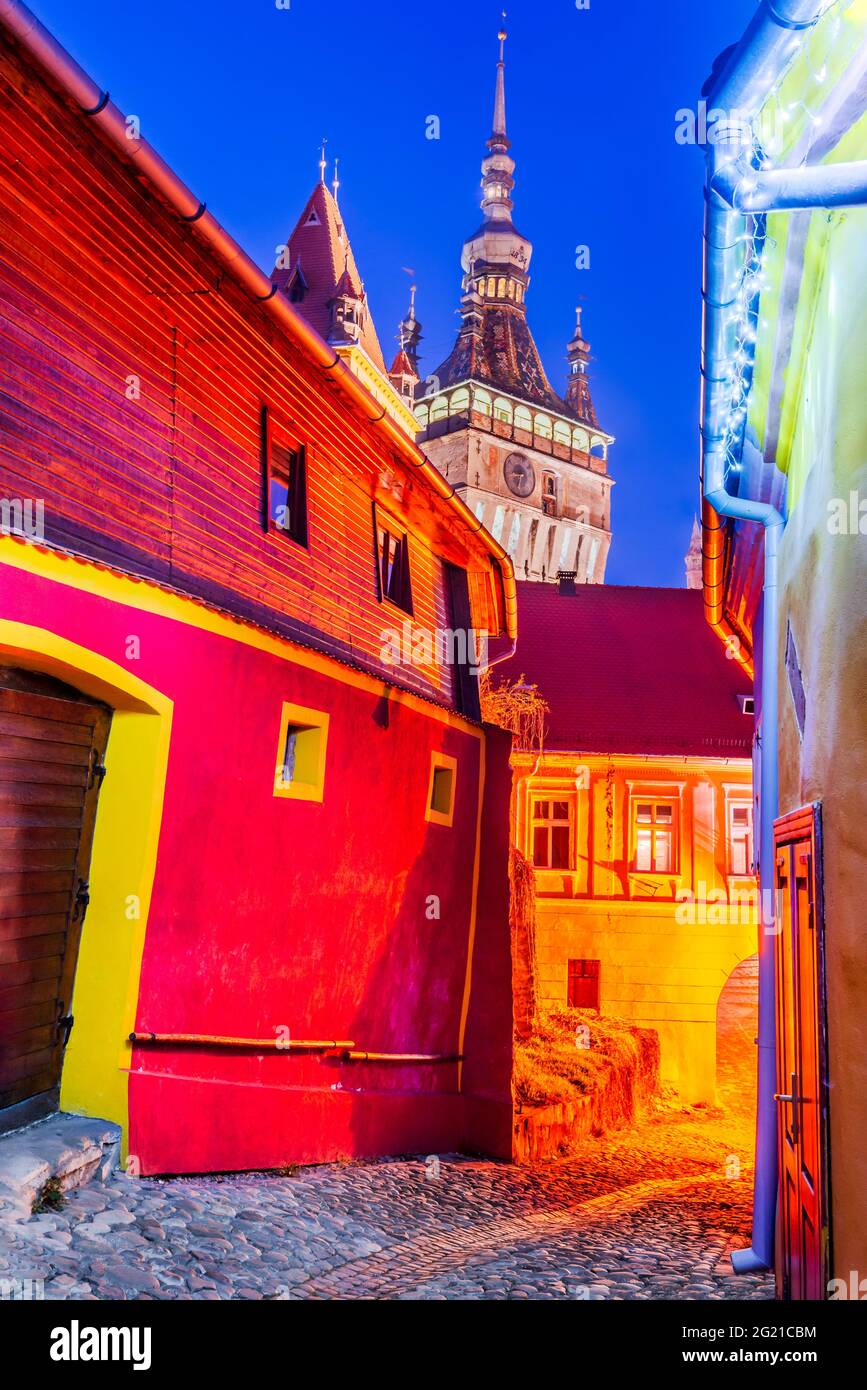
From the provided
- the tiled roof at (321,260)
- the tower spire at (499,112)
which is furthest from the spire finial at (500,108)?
the tiled roof at (321,260)

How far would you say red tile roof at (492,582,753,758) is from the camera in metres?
23.5

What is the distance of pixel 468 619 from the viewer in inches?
593

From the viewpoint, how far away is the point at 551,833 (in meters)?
23.5

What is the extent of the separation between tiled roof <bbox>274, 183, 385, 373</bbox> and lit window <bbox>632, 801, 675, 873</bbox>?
15.2 meters

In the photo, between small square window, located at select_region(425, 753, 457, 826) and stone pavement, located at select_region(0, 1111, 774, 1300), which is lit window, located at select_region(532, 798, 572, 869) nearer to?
small square window, located at select_region(425, 753, 457, 826)

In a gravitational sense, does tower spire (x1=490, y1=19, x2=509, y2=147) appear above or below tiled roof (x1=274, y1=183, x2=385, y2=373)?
above

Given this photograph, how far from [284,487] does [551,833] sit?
14656 mm

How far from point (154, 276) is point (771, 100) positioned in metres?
4.53

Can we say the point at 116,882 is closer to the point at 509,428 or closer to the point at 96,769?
the point at 96,769

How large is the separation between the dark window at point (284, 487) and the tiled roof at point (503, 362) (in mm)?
55472

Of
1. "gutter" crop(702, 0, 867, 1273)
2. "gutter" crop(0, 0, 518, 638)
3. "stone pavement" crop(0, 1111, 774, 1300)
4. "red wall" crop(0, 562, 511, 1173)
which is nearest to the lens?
"gutter" crop(702, 0, 867, 1273)

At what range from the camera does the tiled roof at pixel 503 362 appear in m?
65.8

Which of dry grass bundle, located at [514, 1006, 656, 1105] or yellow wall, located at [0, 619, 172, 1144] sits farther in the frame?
→ dry grass bundle, located at [514, 1006, 656, 1105]

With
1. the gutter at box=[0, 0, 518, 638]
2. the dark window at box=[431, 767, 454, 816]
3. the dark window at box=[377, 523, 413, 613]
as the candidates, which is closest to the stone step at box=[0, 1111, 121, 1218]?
the gutter at box=[0, 0, 518, 638]
